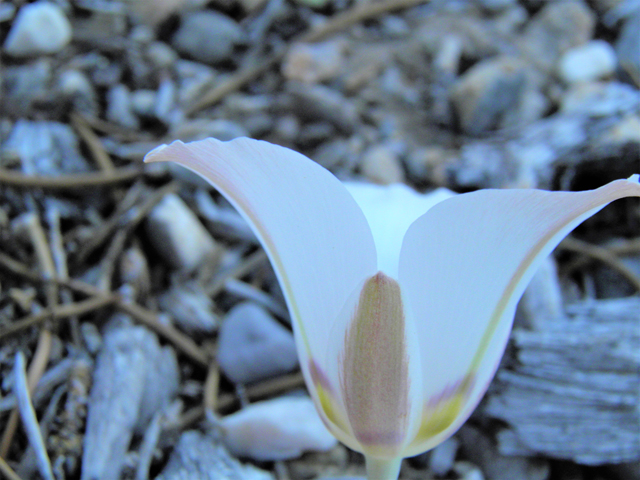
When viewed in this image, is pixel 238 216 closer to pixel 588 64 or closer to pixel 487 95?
pixel 487 95

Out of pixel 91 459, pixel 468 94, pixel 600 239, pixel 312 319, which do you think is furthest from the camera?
pixel 468 94

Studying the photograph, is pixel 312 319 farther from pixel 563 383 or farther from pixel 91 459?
pixel 563 383

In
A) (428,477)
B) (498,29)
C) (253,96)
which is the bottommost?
(428,477)

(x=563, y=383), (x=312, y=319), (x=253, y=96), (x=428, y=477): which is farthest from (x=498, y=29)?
(x=312, y=319)

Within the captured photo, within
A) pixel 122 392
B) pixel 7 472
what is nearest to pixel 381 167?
pixel 122 392

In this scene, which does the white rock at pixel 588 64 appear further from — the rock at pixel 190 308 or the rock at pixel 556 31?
the rock at pixel 190 308
